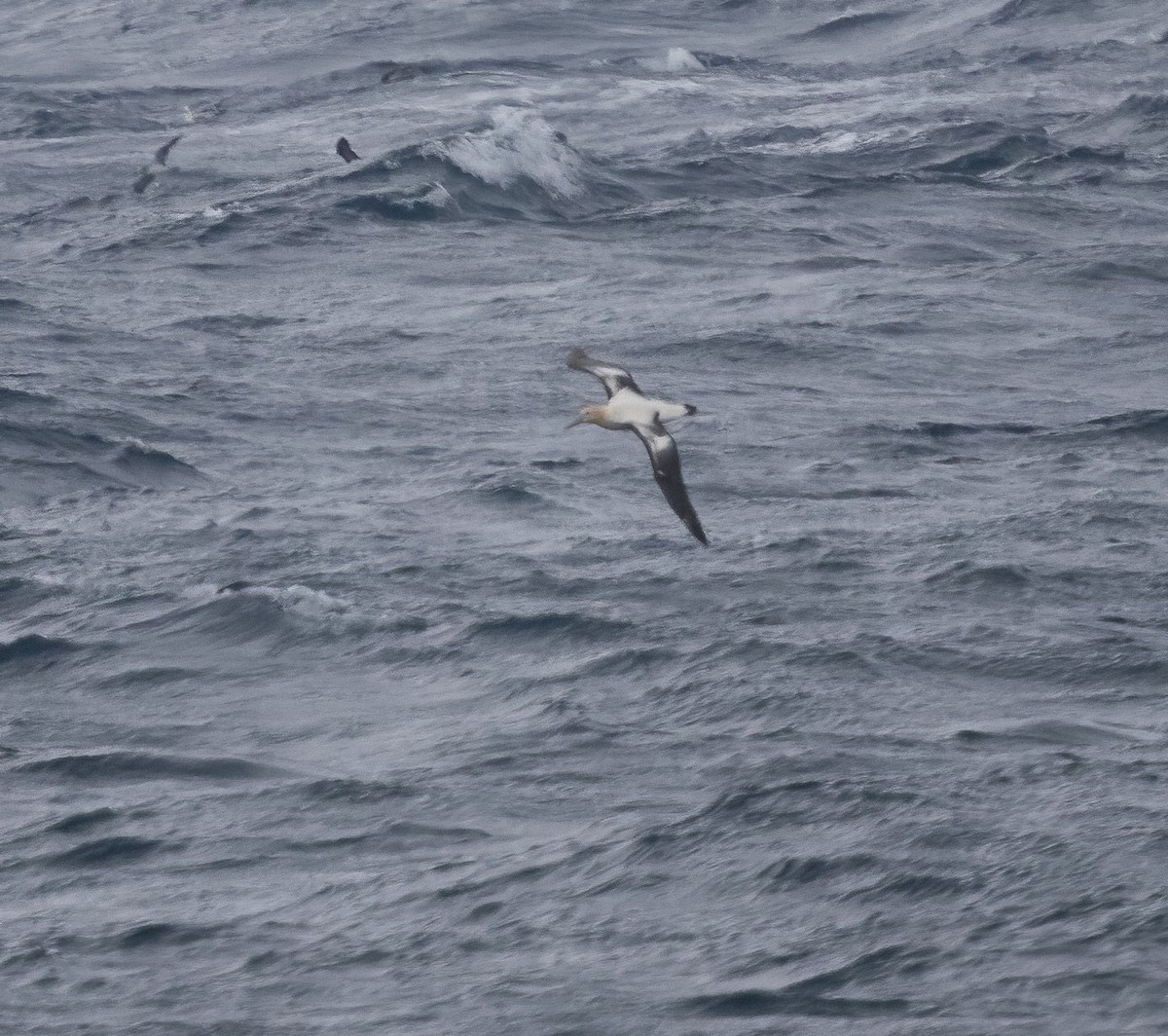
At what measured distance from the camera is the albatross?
1633cm

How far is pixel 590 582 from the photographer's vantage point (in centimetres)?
2009

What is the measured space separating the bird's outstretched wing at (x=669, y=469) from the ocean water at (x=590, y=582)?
1.86 meters

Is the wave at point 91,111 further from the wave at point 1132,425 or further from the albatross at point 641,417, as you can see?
the albatross at point 641,417

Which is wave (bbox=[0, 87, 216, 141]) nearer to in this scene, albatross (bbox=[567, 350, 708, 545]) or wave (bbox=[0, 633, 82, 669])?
wave (bbox=[0, 633, 82, 669])

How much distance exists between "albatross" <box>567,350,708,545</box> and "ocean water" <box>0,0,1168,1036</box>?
192 cm

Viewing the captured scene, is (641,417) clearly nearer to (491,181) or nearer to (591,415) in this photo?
(591,415)

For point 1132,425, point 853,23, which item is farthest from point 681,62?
point 1132,425

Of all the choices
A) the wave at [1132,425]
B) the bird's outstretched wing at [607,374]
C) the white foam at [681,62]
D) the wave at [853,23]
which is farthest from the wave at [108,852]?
the wave at [853,23]

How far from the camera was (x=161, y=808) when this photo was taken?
16094 mm

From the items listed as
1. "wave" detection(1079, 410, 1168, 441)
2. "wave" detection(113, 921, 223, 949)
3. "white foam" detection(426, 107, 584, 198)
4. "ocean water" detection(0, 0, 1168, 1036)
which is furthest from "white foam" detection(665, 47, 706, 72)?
"wave" detection(113, 921, 223, 949)

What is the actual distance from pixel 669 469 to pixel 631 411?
36.8 inches

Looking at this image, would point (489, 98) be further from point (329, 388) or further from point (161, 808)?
point (161, 808)

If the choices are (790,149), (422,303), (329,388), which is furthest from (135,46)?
(329,388)

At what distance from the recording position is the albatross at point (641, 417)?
1633 centimetres
